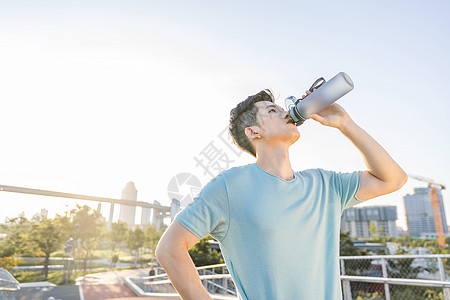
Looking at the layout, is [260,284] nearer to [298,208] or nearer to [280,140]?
[298,208]

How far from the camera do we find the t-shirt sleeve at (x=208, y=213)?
871mm

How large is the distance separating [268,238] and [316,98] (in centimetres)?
59

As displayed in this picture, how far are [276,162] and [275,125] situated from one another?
0.17m

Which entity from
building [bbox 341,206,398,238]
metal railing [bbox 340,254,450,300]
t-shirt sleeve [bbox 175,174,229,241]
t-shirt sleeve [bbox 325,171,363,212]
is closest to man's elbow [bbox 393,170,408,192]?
t-shirt sleeve [bbox 325,171,363,212]

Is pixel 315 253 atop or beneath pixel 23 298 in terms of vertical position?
atop

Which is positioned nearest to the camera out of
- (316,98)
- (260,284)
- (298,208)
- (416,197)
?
(260,284)

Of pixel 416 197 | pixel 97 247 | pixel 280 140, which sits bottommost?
pixel 97 247

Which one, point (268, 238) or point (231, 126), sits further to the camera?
point (231, 126)

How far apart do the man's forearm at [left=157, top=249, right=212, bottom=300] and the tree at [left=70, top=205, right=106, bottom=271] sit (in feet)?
73.4

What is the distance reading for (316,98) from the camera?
113 centimetres

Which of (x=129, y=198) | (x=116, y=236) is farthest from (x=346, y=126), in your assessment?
(x=129, y=198)

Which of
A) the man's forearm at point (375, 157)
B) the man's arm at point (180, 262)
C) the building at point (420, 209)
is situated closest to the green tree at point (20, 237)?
the man's arm at point (180, 262)

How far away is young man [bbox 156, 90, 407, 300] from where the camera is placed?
852 millimetres

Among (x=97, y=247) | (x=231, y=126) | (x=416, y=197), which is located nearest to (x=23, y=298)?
(x=97, y=247)
